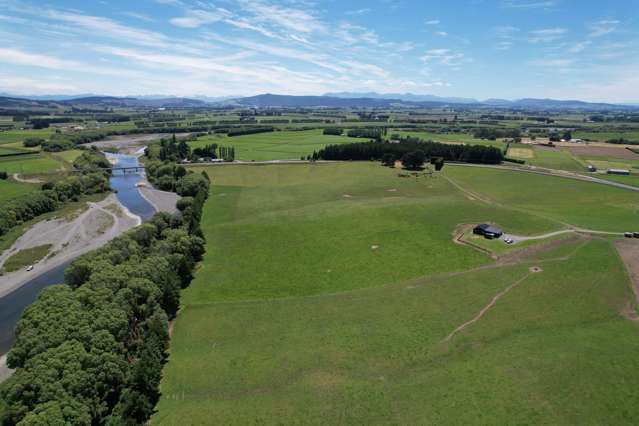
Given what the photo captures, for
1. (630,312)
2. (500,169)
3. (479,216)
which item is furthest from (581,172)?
(630,312)

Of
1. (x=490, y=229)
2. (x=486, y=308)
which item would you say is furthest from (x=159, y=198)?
(x=486, y=308)

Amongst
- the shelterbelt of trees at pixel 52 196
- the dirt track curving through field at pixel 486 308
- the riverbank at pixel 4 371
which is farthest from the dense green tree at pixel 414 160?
the riverbank at pixel 4 371

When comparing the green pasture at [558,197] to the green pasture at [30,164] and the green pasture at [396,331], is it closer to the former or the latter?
the green pasture at [396,331]

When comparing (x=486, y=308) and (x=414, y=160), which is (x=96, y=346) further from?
(x=414, y=160)

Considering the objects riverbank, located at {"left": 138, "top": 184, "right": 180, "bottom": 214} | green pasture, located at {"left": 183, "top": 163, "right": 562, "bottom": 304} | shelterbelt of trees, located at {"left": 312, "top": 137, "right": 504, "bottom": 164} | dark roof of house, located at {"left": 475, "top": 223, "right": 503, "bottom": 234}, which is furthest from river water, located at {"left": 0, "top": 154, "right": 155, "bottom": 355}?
shelterbelt of trees, located at {"left": 312, "top": 137, "right": 504, "bottom": 164}

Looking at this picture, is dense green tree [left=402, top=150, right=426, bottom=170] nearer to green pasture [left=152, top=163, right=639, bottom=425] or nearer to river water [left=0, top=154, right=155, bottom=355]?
green pasture [left=152, top=163, right=639, bottom=425]

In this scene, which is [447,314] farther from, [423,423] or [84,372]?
[84,372]
